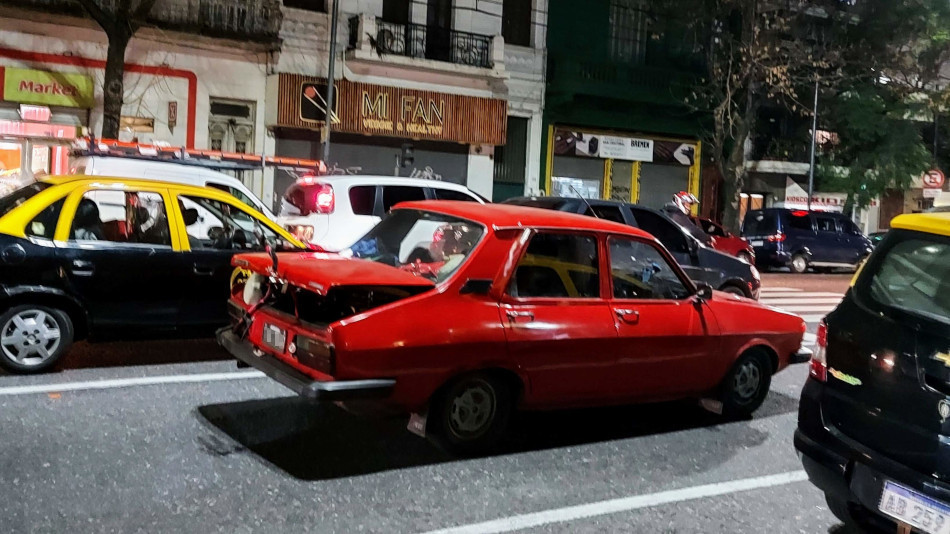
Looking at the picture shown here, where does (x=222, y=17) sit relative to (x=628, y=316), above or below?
above

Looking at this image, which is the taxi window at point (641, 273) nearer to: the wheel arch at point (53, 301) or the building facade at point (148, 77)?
the wheel arch at point (53, 301)

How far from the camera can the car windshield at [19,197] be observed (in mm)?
7551

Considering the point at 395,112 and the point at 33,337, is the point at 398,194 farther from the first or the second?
the point at 395,112

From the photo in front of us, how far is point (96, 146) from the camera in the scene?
11.9 meters

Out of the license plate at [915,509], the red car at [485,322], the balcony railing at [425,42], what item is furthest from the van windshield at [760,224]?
the license plate at [915,509]

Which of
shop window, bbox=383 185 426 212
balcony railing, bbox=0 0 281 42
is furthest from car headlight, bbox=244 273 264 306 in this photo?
balcony railing, bbox=0 0 281 42

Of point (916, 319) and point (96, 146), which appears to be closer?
point (916, 319)

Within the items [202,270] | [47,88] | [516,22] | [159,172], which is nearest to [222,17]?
[47,88]

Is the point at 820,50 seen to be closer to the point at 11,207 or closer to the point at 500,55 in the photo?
the point at 500,55

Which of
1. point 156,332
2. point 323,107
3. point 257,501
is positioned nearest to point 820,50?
point 323,107

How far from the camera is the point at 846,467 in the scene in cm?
433

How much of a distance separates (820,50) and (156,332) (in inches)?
999

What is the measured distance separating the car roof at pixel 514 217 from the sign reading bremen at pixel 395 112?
15132mm

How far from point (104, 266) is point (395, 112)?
604 inches
